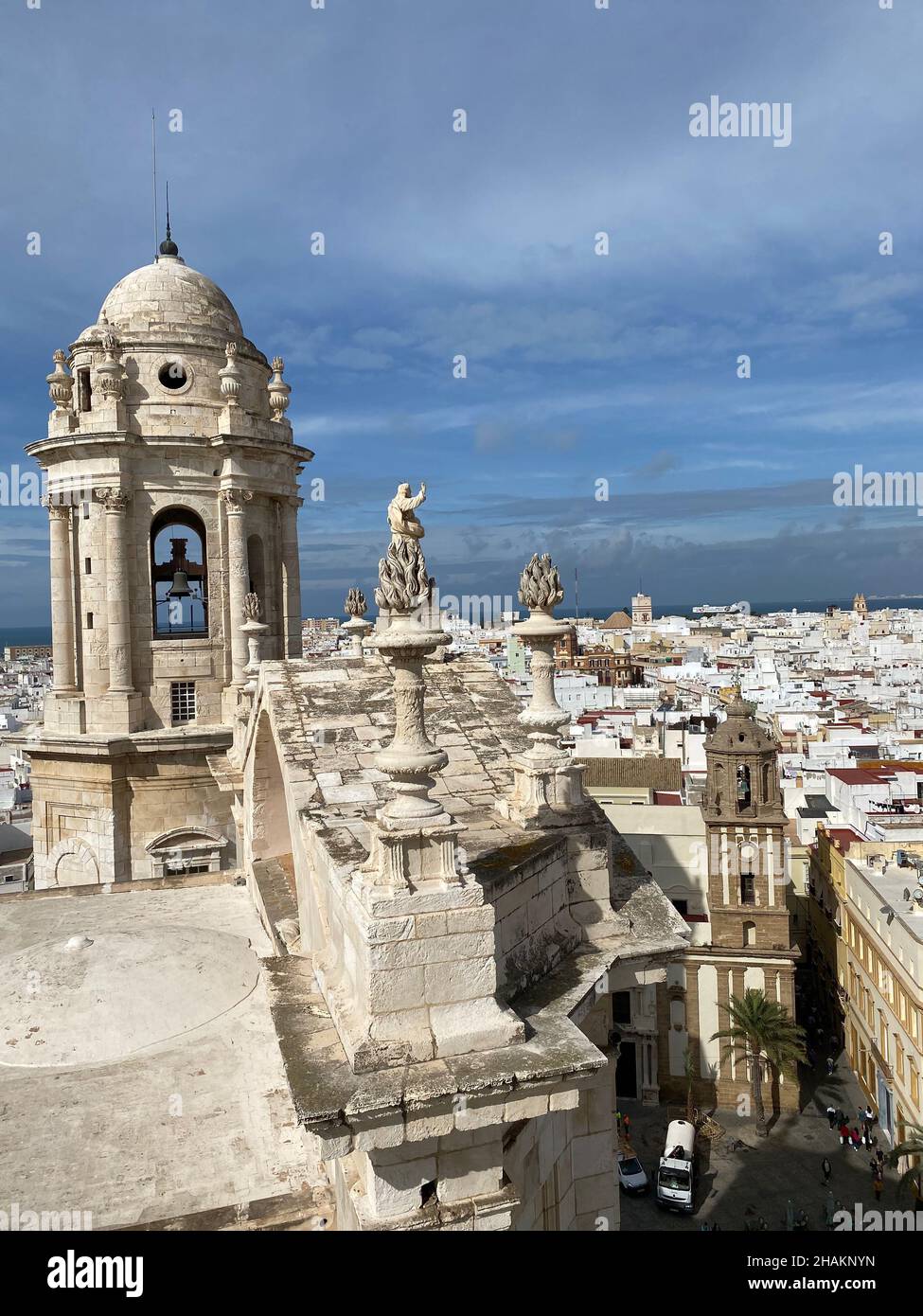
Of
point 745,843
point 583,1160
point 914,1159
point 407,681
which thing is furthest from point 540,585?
point 745,843

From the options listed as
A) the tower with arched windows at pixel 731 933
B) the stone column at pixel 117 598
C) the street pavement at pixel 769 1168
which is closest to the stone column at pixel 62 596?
the stone column at pixel 117 598

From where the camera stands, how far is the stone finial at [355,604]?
16.0 meters

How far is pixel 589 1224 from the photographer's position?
25.2 ft

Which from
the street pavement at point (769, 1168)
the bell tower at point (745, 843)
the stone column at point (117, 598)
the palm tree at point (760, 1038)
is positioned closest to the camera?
the stone column at point (117, 598)

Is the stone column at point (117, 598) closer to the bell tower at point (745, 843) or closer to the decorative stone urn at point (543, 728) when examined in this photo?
the decorative stone urn at point (543, 728)

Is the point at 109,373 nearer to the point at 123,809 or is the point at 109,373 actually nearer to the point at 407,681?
the point at 123,809

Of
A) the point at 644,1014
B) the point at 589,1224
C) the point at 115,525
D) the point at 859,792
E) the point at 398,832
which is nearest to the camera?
the point at 398,832

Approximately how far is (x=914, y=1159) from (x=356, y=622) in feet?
65.7

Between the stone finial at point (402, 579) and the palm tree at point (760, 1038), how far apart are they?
87.5ft

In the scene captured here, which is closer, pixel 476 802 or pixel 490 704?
pixel 476 802

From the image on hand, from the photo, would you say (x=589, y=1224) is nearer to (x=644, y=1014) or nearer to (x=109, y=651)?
(x=109, y=651)

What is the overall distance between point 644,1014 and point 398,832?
1079 inches
